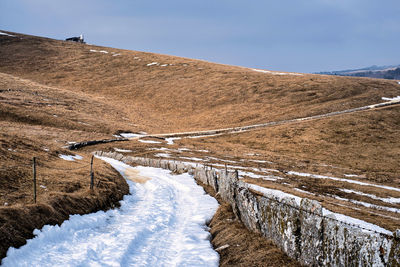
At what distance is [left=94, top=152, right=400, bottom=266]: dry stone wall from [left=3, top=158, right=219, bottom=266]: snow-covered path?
199cm

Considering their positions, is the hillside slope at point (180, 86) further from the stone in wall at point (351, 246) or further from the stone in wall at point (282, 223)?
the stone in wall at point (351, 246)

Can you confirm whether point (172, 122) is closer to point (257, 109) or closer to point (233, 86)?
point (257, 109)

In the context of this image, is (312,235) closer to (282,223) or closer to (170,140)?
(282,223)

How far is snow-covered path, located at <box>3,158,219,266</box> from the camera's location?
929 cm

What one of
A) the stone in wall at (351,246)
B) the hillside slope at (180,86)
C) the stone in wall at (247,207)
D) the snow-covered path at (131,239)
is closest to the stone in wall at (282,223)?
the stone in wall at (247,207)

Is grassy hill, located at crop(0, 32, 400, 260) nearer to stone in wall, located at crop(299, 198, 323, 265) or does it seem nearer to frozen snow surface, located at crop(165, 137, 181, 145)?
frozen snow surface, located at crop(165, 137, 181, 145)

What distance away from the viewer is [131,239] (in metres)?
11.2

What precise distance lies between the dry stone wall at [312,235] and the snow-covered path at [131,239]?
199 centimetres

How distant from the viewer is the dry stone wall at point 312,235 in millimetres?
6590

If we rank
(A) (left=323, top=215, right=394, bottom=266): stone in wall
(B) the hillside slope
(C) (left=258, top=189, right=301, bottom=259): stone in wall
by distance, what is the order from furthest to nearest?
(B) the hillside slope, (C) (left=258, top=189, right=301, bottom=259): stone in wall, (A) (left=323, top=215, right=394, bottom=266): stone in wall

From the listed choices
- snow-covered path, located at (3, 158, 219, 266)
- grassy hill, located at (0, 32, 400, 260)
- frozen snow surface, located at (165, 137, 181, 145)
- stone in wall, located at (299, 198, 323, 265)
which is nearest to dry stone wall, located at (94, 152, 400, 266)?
stone in wall, located at (299, 198, 323, 265)

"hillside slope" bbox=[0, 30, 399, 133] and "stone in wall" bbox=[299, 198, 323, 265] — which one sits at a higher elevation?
"hillside slope" bbox=[0, 30, 399, 133]

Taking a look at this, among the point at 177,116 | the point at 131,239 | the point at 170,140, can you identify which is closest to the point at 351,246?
the point at 131,239

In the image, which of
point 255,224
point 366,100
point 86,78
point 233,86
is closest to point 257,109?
point 233,86
